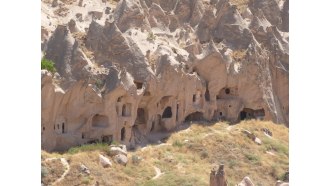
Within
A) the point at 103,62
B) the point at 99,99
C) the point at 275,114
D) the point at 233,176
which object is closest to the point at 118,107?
the point at 99,99

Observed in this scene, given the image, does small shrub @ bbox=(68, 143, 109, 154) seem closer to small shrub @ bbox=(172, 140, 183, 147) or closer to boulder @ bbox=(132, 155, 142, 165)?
boulder @ bbox=(132, 155, 142, 165)

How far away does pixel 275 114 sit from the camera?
3675cm

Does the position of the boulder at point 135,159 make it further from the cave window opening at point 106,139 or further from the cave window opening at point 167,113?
the cave window opening at point 167,113

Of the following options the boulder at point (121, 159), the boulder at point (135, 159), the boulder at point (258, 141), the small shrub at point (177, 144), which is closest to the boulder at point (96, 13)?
the small shrub at point (177, 144)

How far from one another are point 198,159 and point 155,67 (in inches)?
233

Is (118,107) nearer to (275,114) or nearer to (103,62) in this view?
(103,62)

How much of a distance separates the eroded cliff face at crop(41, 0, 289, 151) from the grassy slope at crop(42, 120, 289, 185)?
147 cm

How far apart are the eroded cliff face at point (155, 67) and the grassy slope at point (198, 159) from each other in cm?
147

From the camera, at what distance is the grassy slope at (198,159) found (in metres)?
25.3

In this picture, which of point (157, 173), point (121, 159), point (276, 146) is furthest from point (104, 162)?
point (276, 146)

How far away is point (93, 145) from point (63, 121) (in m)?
2.05

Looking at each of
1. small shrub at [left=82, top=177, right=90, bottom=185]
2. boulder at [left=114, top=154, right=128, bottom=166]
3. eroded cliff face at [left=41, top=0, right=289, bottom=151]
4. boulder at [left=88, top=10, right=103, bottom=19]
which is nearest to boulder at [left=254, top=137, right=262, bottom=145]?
eroded cliff face at [left=41, top=0, right=289, bottom=151]
